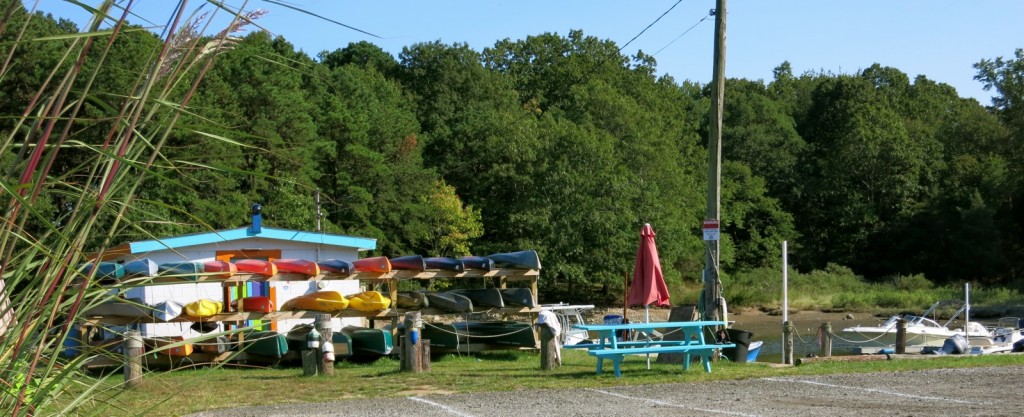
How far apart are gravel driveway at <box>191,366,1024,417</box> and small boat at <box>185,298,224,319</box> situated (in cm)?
476

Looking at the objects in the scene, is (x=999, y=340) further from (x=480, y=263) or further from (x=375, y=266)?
(x=375, y=266)

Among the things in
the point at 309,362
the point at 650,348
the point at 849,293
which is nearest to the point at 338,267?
the point at 309,362

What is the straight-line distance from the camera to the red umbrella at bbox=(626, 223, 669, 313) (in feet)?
51.1

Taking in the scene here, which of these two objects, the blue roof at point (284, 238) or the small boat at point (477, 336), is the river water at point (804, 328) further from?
the blue roof at point (284, 238)

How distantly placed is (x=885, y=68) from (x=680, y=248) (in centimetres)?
4216

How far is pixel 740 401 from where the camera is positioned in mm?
10492

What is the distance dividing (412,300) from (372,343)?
1.62 m

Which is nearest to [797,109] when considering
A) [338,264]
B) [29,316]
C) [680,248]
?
[680,248]

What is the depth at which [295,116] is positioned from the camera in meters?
33.3

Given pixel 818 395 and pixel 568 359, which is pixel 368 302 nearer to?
pixel 568 359

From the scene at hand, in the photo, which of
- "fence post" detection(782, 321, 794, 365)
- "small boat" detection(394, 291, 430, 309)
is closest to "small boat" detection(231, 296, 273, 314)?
"small boat" detection(394, 291, 430, 309)

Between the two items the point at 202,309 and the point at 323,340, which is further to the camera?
the point at 202,309

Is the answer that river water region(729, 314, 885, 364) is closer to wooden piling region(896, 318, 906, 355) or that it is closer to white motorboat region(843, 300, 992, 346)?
white motorboat region(843, 300, 992, 346)

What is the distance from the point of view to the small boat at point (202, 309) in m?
15.1
